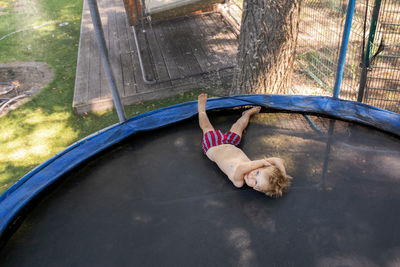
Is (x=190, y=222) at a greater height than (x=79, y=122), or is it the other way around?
(x=190, y=222)

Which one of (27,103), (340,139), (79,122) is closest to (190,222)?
(340,139)

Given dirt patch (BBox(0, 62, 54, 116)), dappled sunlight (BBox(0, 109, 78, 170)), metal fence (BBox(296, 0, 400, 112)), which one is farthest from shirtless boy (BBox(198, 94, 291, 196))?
dirt patch (BBox(0, 62, 54, 116))

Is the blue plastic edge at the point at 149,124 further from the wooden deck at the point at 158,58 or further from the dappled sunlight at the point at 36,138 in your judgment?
the wooden deck at the point at 158,58

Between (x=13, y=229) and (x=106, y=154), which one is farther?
(x=106, y=154)

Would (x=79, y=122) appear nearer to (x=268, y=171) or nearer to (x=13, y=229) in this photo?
(x=13, y=229)

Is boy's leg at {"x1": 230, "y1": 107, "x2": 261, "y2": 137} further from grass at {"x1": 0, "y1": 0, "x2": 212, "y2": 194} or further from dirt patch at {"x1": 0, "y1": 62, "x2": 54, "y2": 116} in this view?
dirt patch at {"x1": 0, "y1": 62, "x2": 54, "y2": 116}

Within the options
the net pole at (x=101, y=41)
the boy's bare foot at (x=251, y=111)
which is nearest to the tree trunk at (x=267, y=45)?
the boy's bare foot at (x=251, y=111)

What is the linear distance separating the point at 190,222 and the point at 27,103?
249 centimetres

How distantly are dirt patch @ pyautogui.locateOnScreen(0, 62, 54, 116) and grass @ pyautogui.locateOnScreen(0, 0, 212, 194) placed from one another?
0.29ft

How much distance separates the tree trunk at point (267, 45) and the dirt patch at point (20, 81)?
2.09 m

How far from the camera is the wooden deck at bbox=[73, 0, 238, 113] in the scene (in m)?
3.15

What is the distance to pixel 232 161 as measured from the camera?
158 centimetres

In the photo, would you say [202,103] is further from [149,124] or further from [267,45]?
[267,45]

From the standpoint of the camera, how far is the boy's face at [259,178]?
143cm
